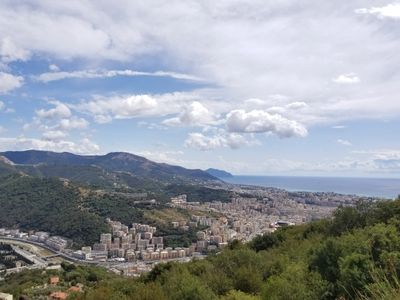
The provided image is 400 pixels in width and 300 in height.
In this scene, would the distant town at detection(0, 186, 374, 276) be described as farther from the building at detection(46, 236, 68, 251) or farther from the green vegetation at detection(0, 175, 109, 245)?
the green vegetation at detection(0, 175, 109, 245)

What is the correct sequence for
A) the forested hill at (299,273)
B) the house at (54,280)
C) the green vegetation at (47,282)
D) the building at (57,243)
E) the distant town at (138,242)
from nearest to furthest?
the forested hill at (299,273) → the green vegetation at (47,282) → the house at (54,280) → the distant town at (138,242) → the building at (57,243)

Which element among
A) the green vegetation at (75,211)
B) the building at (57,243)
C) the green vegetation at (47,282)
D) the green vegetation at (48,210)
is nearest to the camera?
the green vegetation at (47,282)

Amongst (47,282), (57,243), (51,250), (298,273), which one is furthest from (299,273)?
(57,243)

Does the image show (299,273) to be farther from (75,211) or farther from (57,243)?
(75,211)

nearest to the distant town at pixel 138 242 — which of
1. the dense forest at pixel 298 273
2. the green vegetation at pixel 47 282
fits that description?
the green vegetation at pixel 47 282

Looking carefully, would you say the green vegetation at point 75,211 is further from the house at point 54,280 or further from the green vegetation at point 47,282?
the house at point 54,280

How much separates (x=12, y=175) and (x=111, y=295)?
108 meters

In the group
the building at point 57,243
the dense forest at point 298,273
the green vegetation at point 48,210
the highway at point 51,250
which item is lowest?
the highway at point 51,250

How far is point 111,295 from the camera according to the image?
1374cm

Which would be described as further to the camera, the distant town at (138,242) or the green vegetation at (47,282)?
the distant town at (138,242)

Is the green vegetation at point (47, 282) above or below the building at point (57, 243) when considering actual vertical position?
above

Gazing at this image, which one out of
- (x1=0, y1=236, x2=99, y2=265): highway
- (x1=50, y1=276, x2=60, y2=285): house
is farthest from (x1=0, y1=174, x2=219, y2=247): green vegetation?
(x1=50, y1=276, x2=60, y2=285): house

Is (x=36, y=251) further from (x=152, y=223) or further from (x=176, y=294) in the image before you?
(x=176, y=294)

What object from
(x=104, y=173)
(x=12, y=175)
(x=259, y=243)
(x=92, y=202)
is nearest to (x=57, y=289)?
(x=259, y=243)
